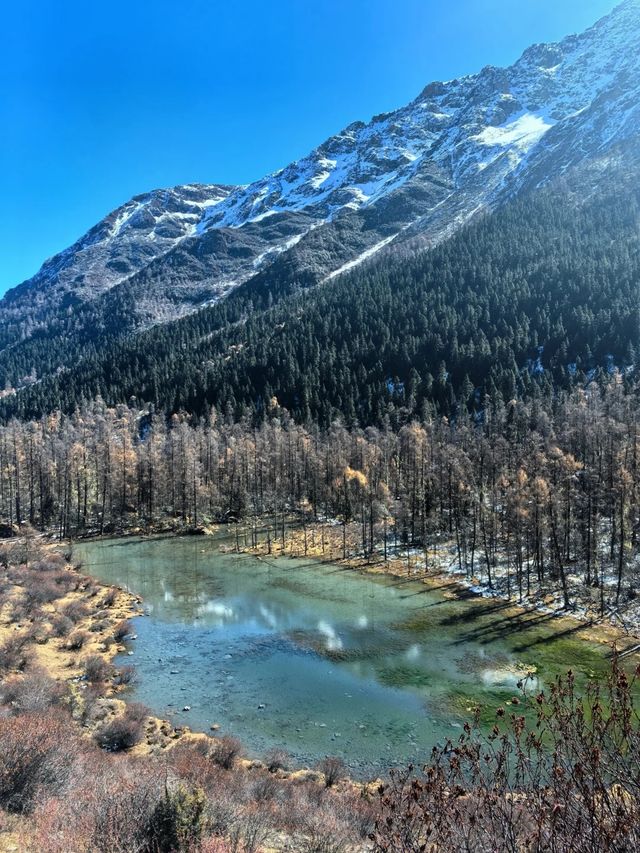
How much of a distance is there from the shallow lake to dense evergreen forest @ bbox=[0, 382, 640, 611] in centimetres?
1150

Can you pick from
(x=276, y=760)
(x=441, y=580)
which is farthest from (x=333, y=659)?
(x=441, y=580)

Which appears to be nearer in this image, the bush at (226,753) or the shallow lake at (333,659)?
the bush at (226,753)

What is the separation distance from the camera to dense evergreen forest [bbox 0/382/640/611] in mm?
54625

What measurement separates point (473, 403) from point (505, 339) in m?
28.8

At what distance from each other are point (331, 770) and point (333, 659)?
1363 cm

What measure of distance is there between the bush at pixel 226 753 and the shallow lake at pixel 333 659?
175cm

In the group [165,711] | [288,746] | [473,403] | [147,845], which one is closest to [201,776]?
[147,845]

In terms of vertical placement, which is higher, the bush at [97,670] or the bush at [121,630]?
the bush at [97,670]

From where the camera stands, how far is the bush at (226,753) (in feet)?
68.7

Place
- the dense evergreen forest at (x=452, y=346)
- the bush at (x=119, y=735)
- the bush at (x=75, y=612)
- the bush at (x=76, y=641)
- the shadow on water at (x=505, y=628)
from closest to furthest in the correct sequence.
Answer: the bush at (x=119, y=735) → the bush at (x=76, y=641) → the shadow on water at (x=505, y=628) → the bush at (x=75, y=612) → the dense evergreen forest at (x=452, y=346)

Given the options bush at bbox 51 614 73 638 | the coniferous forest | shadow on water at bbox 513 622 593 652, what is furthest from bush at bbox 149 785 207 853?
bush at bbox 51 614 73 638

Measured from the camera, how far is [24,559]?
57.2 meters

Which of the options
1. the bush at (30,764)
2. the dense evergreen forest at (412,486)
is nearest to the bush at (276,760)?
the bush at (30,764)

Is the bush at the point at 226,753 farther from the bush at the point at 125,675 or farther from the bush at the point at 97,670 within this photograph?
the bush at the point at 97,670
